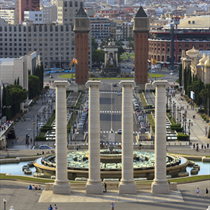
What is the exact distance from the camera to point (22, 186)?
96062mm

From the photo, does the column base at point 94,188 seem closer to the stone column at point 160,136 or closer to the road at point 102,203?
the road at point 102,203

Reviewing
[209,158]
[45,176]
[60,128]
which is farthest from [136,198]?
[209,158]

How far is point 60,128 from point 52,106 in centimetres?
10789

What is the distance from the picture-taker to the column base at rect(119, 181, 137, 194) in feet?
288

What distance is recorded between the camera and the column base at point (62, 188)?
88.2 meters

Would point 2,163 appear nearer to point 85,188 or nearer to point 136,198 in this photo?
point 85,188

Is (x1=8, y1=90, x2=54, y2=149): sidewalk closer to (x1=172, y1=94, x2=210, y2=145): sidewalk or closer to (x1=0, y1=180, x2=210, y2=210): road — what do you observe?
(x1=172, y1=94, x2=210, y2=145): sidewalk

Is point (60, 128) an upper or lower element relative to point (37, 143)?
upper

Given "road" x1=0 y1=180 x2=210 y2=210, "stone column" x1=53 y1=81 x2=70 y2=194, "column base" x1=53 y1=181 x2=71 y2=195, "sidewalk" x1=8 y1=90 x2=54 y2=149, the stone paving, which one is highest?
"stone column" x1=53 y1=81 x2=70 y2=194

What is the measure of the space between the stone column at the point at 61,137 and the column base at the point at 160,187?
37.3 ft

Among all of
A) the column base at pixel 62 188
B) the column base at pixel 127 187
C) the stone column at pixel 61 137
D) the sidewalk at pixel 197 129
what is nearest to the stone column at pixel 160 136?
the column base at pixel 127 187

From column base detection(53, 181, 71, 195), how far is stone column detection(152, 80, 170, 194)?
11251 mm

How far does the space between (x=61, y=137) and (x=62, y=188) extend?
7.17 meters

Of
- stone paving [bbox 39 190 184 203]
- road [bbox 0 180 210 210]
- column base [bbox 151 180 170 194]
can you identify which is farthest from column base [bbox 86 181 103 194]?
column base [bbox 151 180 170 194]
